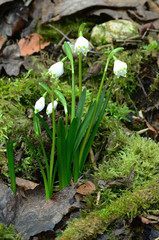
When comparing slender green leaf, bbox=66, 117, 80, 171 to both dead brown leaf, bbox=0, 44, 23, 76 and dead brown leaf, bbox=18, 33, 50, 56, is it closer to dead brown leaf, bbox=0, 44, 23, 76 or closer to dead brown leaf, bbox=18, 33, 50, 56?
dead brown leaf, bbox=0, 44, 23, 76

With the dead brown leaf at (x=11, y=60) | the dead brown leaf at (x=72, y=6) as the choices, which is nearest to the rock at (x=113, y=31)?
the dead brown leaf at (x=72, y=6)

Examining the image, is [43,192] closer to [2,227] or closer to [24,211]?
[24,211]

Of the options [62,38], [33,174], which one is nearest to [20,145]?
[33,174]

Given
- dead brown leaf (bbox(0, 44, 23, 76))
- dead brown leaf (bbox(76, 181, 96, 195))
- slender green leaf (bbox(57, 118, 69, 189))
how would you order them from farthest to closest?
dead brown leaf (bbox(0, 44, 23, 76)), dead brown leaf (bbox(76, 181, 96, 195)), slender green leaf (bbox(57, 118, 69, 189))

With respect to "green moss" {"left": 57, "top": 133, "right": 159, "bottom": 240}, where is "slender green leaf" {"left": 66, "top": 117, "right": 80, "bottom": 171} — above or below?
above

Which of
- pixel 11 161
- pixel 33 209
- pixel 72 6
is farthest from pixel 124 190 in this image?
pixel 72 6

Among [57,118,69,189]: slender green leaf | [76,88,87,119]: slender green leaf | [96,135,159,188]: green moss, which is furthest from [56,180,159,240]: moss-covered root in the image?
[76,88,87,119]: slender green leaf
